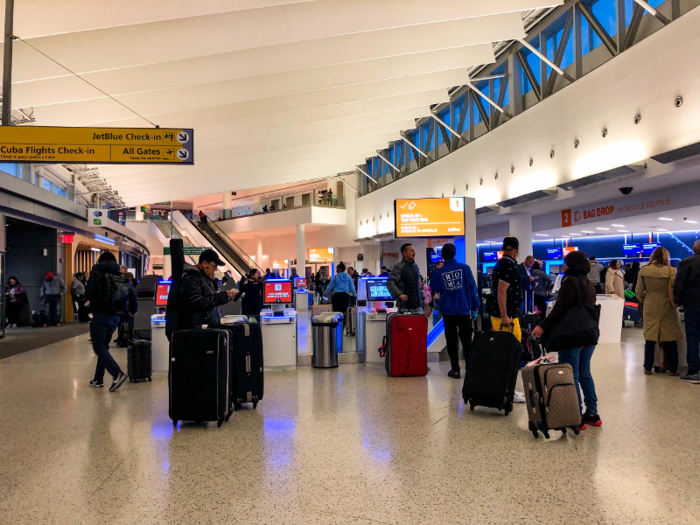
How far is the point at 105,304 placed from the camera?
21.9 ft


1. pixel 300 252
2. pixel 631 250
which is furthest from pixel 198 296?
pixel 300 252

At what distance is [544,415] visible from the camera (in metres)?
4.31

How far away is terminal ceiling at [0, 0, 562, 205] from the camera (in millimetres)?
8625

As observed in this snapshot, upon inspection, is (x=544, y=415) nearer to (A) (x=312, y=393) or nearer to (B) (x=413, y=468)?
(B) (x=413, y=468)

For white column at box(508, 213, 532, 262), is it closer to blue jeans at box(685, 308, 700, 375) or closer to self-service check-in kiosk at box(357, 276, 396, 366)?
self-service check-in kiosk at box(357, 276, 396, 366)

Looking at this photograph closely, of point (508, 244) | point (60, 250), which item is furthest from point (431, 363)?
point (60, 250)

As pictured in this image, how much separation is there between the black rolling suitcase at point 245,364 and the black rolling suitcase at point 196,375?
520 millimetres

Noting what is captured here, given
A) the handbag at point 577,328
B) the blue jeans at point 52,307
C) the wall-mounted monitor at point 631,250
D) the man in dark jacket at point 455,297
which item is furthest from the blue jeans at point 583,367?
the blue jeans at point 52,307

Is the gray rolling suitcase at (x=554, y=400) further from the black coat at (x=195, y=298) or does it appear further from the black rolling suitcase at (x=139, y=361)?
the black rolling suitcase at (x=139, y=361)

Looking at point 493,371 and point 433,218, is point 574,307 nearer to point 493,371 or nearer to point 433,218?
point 493,371

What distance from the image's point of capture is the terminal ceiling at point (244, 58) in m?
8.62

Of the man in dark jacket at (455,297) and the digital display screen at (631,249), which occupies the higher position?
the digital display screen at (631,249)

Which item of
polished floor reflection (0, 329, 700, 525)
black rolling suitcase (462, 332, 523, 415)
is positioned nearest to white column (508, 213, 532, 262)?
polished floor reflection (0, 329, 700, 525)

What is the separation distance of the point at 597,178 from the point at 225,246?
26.3 m
